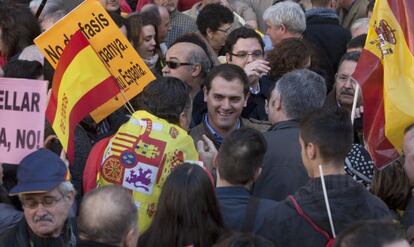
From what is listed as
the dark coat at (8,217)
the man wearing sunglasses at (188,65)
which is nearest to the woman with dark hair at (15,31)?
the man wearing sunglasses at (188,65)

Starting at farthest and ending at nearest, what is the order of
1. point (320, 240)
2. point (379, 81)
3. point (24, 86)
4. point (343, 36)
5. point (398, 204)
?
point (343, 36) → point (379, 81) → point (398, 204) → point (24, 86) → point (320, 240)

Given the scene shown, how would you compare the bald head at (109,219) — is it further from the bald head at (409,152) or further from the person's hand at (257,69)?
the person's hand at (257,69)

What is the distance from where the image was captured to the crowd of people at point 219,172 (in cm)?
550

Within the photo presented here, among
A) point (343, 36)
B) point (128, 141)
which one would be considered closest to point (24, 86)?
point (128, 141)

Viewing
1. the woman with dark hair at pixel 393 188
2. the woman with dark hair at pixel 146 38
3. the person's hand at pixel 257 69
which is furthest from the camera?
the woman with dark hair at pixel 146 38

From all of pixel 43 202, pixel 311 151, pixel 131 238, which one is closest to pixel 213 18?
pixel 311 151

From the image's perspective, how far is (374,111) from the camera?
708cm

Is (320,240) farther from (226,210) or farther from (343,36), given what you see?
(343,36)

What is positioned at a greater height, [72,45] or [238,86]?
[72,45]

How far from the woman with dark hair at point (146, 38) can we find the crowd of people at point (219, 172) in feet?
1.93

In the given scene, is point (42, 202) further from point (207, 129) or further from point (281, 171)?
point (207, 129)

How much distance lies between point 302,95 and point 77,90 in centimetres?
134

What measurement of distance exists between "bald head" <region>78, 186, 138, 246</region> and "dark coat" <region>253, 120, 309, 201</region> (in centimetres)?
135

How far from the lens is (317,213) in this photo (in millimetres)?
5633
